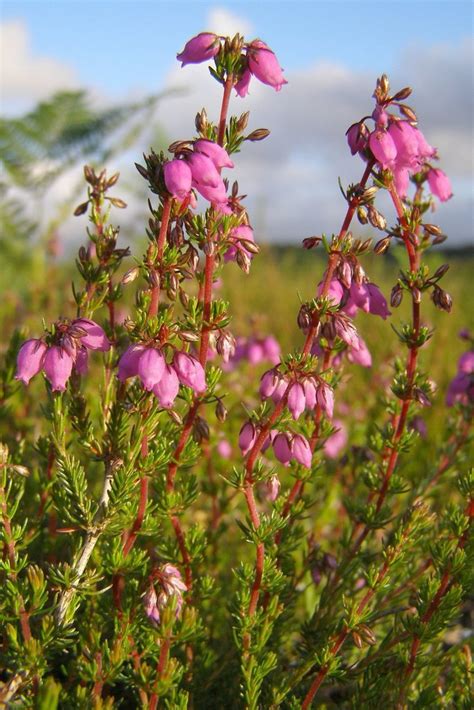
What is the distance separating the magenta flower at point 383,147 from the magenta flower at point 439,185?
617mm

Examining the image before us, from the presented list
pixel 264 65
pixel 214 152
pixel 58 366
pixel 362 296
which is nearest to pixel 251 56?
pixel 264 65

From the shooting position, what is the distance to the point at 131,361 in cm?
201

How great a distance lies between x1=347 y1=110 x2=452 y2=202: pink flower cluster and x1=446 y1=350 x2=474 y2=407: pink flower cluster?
135cm

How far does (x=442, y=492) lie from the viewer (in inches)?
204

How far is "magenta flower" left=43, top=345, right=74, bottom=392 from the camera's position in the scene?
2145 mm

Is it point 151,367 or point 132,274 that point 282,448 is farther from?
point 132,274

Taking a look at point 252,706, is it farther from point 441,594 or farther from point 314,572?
point 314,572

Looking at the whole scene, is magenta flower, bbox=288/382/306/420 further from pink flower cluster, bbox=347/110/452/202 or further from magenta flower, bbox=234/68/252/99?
magenta flower, bbox=234/68/252/99

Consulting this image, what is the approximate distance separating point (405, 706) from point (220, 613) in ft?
3.52

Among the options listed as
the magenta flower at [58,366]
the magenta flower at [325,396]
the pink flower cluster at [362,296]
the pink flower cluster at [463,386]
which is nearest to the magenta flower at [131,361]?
the magenta flower at [58,366]

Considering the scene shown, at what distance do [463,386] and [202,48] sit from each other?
2092 mm

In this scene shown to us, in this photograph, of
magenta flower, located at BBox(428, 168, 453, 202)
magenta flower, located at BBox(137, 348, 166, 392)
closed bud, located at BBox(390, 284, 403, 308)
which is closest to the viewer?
magenta flower, located at BBox(137, 348, 166, 392)

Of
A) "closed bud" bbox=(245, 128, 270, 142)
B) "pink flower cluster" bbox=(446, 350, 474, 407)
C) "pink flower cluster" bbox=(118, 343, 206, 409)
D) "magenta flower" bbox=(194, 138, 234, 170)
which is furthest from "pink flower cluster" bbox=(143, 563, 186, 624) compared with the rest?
"pink flower cluster" bbox=(446, 350, 474, 407)

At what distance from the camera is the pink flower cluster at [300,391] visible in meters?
2.14
